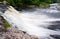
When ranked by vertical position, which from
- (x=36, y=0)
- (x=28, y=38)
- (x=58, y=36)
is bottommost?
(x=36, y=0)

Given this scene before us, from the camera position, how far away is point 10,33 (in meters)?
9.80

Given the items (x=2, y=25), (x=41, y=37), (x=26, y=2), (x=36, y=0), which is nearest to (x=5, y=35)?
(x=2, y=25)

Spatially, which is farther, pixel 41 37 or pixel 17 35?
pixel 41 37

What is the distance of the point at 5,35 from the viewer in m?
9.41

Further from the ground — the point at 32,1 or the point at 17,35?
the point at 17,35

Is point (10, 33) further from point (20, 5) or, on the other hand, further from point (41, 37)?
point (20, 5)

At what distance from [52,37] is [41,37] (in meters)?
0.86

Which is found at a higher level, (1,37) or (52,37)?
(1,37)

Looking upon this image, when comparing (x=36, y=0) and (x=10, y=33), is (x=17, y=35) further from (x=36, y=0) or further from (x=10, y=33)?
(x=36, y=0)

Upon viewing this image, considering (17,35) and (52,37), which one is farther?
(52,37)

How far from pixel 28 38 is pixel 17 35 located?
0.91m

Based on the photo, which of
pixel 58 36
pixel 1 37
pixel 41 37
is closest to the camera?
pixel 1 37

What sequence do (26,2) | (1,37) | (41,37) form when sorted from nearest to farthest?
(1,37) → (41,37) → (26,2)

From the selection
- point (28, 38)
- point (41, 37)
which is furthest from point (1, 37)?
point (41, 37)
